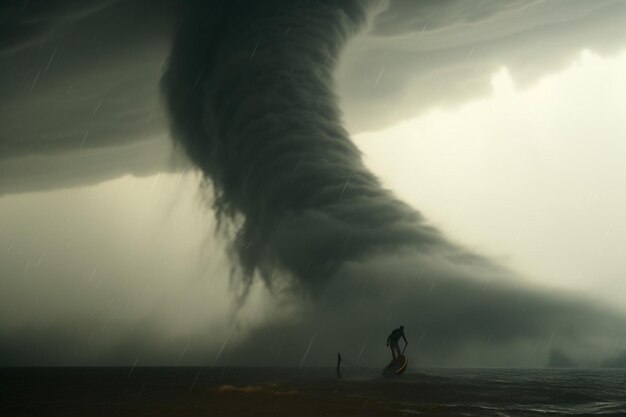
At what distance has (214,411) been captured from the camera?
22328 mm

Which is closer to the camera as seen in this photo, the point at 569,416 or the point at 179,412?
the point at 569,416

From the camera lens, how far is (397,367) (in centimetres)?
5003

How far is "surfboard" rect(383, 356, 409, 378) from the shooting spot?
48969mm

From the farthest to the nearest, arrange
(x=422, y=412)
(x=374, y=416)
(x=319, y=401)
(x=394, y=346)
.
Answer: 1. (x=394, y=346)
2. (x=319, y=401)
3. (x=422, y=412)
4. (x=374, y=416)

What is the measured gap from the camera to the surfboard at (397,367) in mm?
48969

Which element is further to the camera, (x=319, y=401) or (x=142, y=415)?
(x=319, y=401)

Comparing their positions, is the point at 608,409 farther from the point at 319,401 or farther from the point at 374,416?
the point at 319,401

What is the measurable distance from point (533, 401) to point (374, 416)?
1354 centimetres

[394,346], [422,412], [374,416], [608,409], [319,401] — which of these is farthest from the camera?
[394,346]

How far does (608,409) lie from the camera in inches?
941

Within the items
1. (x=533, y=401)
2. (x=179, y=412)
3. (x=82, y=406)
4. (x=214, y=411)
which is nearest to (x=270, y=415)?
(x=214, y=411)

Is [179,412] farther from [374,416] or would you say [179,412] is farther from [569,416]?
[569,416]

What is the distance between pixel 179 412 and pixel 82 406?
8.02m

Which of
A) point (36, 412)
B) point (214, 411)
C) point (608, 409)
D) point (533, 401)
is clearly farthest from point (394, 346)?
point (36, 412)
